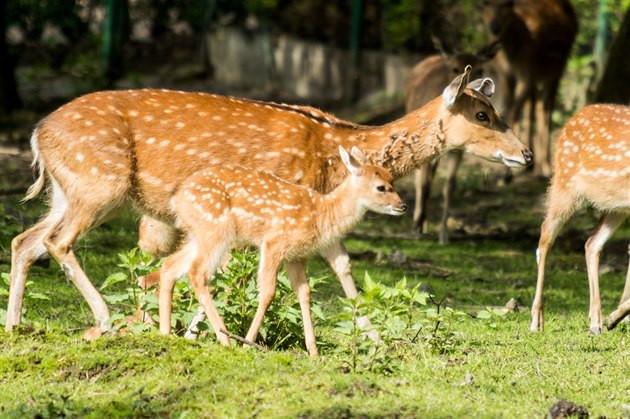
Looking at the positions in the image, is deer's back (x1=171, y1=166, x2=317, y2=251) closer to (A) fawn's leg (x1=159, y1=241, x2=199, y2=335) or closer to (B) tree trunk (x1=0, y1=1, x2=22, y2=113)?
(A) fawn's leg (x1=159, y1=241, x2=199, y2=335)

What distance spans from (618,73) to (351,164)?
7805 millimetres

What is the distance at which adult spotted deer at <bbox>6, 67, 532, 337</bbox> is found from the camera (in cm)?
710

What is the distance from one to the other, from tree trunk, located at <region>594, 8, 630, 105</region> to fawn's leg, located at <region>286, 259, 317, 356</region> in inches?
321

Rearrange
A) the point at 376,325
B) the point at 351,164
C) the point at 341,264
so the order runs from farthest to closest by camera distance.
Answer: the point at 341,264, the point at 351,164, the point at 376,325

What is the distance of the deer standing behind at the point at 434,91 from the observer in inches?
479

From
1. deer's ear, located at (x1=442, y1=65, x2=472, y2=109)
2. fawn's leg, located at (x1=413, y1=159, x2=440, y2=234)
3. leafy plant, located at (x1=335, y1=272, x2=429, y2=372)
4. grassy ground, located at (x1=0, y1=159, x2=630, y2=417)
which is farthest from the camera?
fawn's leg, located at (x1=413, y1=159, x2=440, y2=234)

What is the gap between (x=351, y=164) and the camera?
685cm

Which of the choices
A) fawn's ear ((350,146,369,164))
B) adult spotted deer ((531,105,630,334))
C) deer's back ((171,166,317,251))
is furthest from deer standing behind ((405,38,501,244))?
deer's back ((171,166,317,251))

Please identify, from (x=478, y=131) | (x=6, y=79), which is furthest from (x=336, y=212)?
(x=6, y=79)

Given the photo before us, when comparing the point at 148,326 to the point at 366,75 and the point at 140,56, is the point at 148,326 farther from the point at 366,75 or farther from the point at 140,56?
the point at 140,56

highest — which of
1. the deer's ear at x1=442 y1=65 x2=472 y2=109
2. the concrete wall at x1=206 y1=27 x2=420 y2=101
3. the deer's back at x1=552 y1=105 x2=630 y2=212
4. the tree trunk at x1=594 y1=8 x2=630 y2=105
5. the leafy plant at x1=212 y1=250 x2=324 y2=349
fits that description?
the deer's ear at x1=442 y1=65 x2=472 y2=109

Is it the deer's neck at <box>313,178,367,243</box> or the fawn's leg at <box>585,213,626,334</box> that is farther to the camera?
the fawn's leg at <box>585,213,626,334</box>

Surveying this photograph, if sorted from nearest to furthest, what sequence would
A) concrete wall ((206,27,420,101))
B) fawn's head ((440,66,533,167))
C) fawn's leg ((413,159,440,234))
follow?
1. fawn's head ((440,66,533,167))
2. fawn's leg ((413,159,440,234))
3. concrete wall ((206,27,420,101))

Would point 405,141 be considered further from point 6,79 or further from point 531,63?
point 6,79
